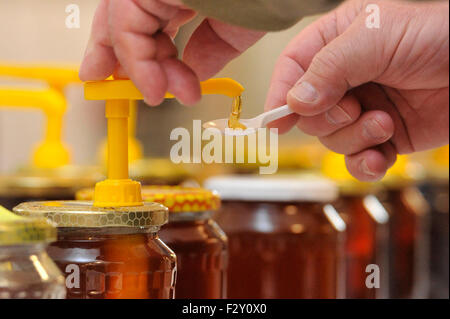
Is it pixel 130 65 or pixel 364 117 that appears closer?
pixel 130 65

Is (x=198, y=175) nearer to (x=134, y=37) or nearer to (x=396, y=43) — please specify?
(x=396, y=43)

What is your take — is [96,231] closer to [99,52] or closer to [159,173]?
[99,52]

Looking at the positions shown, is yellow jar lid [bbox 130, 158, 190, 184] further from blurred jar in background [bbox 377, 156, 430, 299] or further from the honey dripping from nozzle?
the honey dripping from nozzle

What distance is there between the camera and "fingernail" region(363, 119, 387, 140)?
60cm

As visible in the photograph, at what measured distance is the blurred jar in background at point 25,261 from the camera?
312 mm

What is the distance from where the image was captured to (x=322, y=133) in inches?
24.4

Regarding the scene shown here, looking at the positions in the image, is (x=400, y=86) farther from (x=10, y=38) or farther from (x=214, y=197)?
(x=10, y=38)

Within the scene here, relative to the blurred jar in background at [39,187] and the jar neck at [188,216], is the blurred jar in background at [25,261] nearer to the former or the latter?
the jar neck at [188,216]

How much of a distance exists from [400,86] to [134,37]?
280 millimetres
